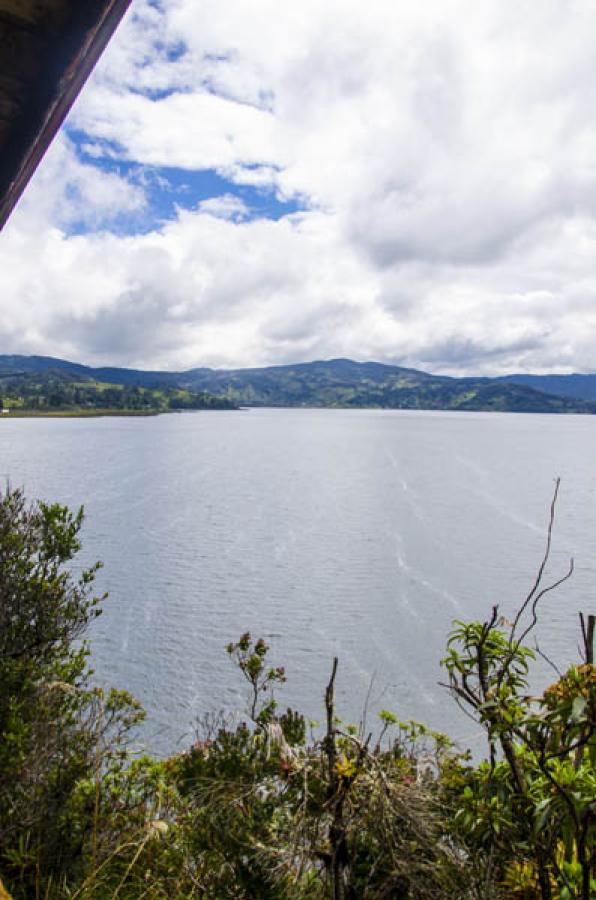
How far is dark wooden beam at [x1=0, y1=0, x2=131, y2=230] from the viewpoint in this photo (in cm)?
147

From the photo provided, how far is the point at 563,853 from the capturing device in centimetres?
391

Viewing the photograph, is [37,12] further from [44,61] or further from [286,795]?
[286,795]

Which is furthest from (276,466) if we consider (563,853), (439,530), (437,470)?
(563,853)

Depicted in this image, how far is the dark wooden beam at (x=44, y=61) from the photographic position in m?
1.47

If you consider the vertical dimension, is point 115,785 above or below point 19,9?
below

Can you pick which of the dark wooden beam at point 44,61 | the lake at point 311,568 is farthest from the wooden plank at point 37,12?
the lake at point 311,568

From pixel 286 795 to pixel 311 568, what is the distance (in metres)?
28.1

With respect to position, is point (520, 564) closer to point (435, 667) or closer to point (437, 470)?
point (435, 667)

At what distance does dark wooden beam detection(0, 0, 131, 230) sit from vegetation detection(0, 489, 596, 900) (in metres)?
2.87

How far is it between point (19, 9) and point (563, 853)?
5320 mm

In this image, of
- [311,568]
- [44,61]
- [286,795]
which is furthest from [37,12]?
[311,568]

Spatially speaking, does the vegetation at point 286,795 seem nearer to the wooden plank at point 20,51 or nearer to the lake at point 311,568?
the lake at point 311,568

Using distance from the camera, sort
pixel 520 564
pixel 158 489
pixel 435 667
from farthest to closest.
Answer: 1. pixel 158 489
2. pixel 520 564
3. pixel 435 667

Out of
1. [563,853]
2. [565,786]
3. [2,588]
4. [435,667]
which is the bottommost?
[435,667]
